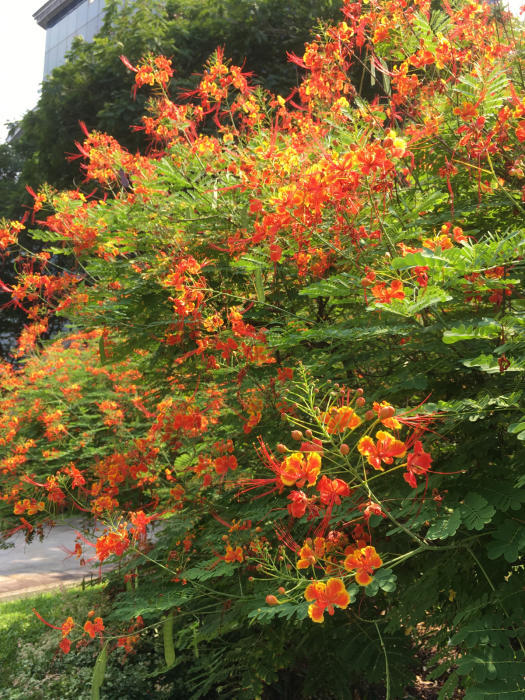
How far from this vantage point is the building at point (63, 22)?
1190 inches

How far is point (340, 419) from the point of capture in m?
1.58

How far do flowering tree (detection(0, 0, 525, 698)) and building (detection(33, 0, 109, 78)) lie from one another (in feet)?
100

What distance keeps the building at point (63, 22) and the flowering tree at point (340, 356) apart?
30.6m

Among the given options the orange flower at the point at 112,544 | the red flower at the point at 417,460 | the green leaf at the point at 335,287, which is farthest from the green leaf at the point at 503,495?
the orange flower at the point at 112,544

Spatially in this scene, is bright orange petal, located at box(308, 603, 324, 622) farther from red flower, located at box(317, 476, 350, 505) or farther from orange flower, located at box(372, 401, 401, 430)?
orange flower, located at box(372, 401, 401, 430)

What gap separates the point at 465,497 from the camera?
6.40 ft

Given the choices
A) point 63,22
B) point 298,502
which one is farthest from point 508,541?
point 63,22

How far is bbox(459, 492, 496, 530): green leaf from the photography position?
5.90 feet

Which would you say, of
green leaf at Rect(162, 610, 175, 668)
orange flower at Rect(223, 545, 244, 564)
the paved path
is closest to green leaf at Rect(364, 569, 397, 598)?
orange flower at Rect(223, 545, 244, 564)

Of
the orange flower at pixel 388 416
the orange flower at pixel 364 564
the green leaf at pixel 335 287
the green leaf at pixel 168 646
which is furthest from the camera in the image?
the green leaf at pixel 168 646

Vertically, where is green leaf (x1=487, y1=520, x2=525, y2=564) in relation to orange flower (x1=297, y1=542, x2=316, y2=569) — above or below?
below

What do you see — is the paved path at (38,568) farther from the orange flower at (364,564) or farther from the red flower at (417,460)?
the red flower at (417,460)

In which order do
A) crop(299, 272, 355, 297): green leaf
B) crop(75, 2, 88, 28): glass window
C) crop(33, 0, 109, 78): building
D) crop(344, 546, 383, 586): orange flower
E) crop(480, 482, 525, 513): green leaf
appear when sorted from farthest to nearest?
crop(75, 2, 88, 28): glass window
crop(33, 0, 109, 78): building
crop(299, 272, 355, 297): green leaf
crop(480, 482, 525, 513): green leaf
crop(344, 546, 383, 586): orange flower

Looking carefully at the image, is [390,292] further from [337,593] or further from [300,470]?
[337,593]
